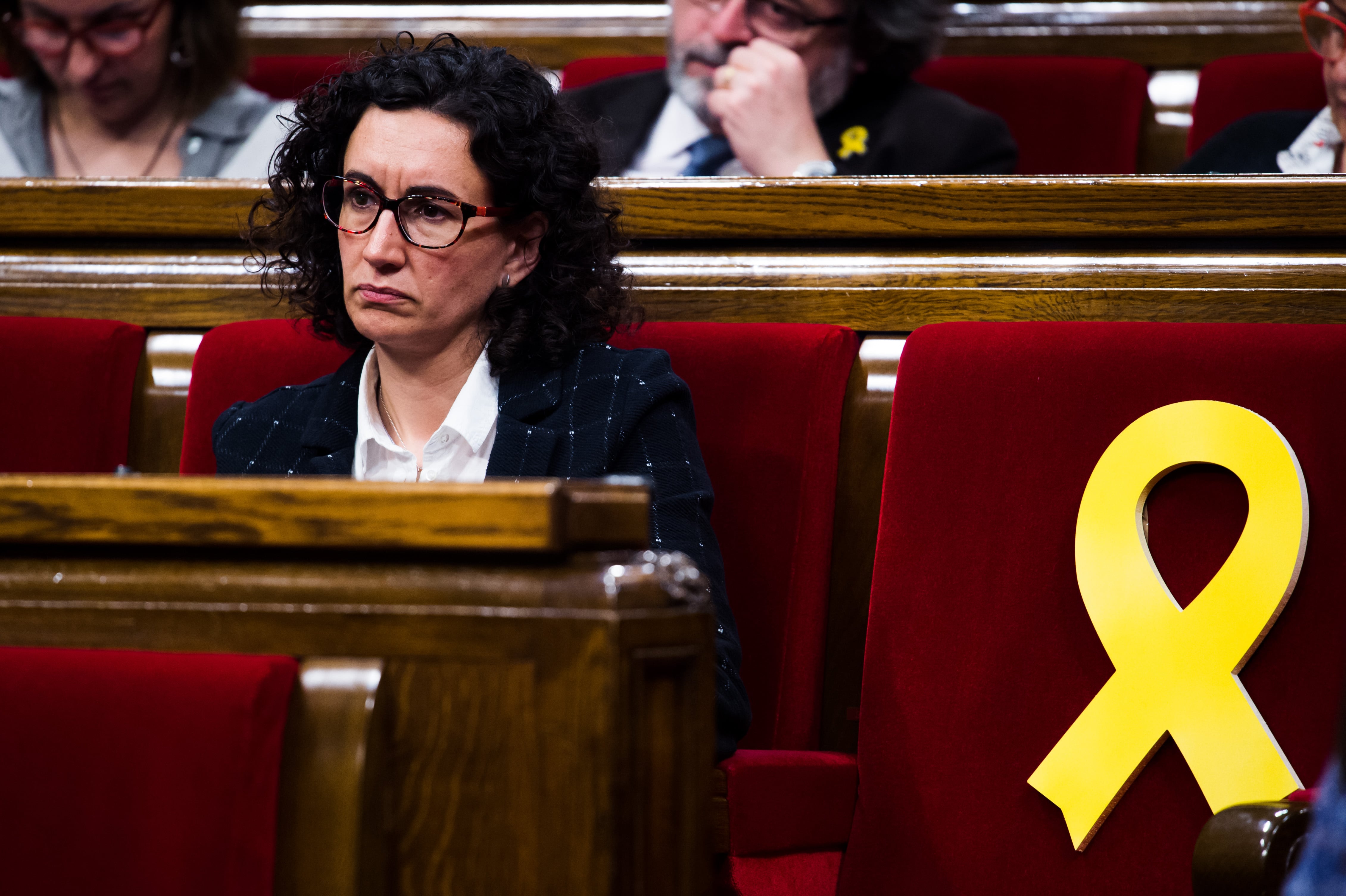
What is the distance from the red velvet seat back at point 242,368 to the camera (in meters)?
0.87

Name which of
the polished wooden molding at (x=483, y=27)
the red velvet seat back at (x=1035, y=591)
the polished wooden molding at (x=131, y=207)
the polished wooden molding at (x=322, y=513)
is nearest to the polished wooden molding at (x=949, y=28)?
the polished wooden molding at (x=483, y=27)

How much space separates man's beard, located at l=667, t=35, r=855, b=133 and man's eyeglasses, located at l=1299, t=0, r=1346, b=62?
15.9 inches

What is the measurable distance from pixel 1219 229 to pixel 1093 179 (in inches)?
3.2

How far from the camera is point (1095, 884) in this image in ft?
2.07

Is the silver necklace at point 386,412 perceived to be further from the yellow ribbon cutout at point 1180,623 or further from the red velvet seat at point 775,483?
the yellow ribbon cutout at point 1180,623

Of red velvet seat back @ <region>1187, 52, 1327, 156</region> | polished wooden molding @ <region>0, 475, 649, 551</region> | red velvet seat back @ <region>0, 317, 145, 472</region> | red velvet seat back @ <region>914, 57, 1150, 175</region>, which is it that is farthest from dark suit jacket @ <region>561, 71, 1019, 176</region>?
polished wooden molding @ <region>0, 475, 649, 551</region>

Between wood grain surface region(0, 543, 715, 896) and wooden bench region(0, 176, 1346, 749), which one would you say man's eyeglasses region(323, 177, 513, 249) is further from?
wood grain surface region(0, 543, 715, 896)

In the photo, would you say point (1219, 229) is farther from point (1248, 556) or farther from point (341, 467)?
point (341, 467)

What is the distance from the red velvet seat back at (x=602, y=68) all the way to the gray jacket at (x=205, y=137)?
338 millimetres

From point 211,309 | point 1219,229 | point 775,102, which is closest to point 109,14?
point 211,309

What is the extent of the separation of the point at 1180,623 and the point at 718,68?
0.79 m

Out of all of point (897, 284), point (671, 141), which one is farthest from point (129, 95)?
point (897, 284)

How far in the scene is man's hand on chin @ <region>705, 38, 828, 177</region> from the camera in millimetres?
1183

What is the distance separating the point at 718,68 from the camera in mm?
1254
